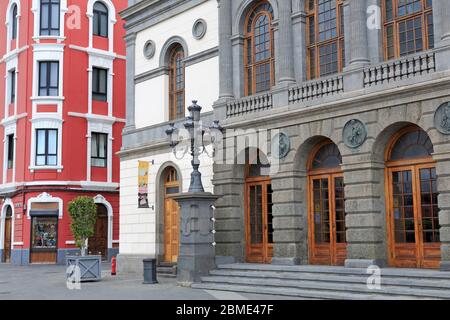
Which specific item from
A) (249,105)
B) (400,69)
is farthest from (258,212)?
(400,69)

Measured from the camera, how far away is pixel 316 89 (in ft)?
63.4

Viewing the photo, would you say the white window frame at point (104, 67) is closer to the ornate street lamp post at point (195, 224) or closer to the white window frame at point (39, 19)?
the white window frame at point (39, 19)

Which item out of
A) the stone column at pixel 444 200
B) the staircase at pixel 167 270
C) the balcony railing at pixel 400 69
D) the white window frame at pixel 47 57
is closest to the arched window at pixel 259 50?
the balcony railing at pixel 400 69

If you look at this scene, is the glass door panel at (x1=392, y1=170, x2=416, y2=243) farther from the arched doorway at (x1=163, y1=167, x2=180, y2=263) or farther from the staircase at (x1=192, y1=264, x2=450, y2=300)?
the arched doorway at (x1=163, y1=167, x2=180, y2=263)

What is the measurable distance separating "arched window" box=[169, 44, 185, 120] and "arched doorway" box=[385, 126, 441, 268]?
10.0 metres

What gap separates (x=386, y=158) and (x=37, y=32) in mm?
25772

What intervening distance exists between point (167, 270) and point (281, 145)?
6.93 m

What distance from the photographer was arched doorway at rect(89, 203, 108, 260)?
37728mm

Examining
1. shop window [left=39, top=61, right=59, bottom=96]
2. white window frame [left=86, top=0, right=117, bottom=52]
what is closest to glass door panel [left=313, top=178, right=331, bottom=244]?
shop window [left=39, top=61, right=59, bottom=96]

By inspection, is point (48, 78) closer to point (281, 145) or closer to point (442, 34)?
point (281, 145)

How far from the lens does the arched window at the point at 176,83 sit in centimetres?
2538

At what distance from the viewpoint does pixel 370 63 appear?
59.7 ft

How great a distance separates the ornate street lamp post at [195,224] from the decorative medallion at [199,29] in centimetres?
448

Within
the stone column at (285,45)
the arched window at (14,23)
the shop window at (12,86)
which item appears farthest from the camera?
the arched window at (14,23)
